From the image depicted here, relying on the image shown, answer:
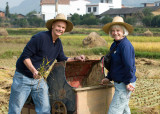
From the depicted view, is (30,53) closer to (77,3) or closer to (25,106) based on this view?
(25,106)

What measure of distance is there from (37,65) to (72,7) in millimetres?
74384

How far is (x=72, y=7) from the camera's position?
77.0 m

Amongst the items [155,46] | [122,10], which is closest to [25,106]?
[155,46]

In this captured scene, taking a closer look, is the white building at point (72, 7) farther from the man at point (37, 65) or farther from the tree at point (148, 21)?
the man at point (37, 65)

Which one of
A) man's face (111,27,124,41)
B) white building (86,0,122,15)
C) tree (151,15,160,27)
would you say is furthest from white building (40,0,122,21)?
man's face (111,27,124,41)

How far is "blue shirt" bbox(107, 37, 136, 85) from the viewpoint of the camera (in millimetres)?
3479

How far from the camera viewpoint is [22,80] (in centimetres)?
369

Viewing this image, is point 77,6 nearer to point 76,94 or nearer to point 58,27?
point 58,27

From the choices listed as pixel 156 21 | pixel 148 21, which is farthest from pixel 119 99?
pixel 148 21

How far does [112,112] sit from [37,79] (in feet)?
3.25

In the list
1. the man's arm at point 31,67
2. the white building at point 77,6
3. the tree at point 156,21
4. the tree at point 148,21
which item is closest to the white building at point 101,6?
the white building at point 77,6

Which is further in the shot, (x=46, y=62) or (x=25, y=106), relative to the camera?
(x=25, y=106)

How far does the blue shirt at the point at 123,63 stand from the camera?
3.48 m

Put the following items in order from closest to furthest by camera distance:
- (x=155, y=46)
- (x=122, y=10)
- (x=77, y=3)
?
(x=155, y=46)
(x=122, y=10)
(x=77, y=3)
